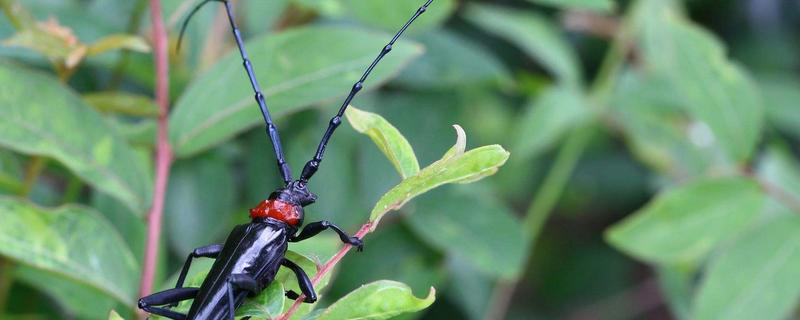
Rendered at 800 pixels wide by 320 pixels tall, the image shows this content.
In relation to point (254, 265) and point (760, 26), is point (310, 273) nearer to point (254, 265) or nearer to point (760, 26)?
point (254, 265)

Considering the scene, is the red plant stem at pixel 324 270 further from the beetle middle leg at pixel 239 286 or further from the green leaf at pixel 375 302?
the beetle middle leg at pixel 239 286

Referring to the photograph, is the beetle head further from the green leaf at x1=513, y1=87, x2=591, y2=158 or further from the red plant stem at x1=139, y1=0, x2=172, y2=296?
the green leaf at x1=513, y1=87, x2=591, y2=158

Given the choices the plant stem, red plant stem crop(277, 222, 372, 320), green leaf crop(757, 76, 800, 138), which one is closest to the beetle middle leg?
red plant stem crop(277, 222, 372, 320)

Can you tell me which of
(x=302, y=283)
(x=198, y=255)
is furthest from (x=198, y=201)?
(x=302, y=283)

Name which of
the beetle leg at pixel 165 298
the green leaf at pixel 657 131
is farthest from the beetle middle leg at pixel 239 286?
the green leaf at pixel 657 131

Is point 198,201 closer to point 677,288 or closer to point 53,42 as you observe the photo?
point 53,42

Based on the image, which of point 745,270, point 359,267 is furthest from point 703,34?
point 359,267
